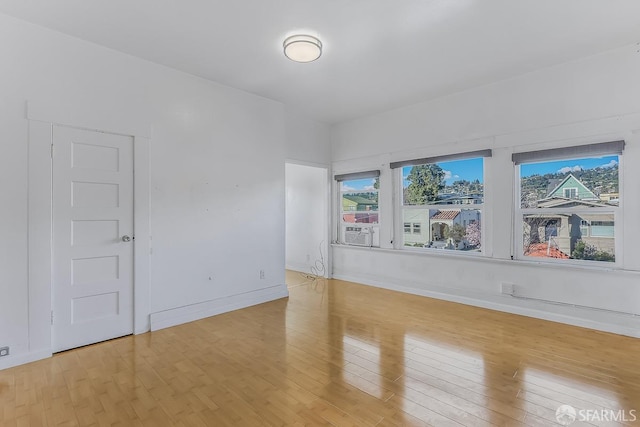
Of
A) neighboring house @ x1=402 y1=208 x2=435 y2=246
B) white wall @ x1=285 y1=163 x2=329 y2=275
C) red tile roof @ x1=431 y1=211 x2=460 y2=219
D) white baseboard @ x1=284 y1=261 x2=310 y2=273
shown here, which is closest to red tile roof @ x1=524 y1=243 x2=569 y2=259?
red tile roof @ x1=431 y1=211 x2=460 y2=219

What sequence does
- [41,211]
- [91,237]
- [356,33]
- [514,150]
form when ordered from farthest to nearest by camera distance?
1. [514,150]
2. [91,237]
3. [356,33]
4. [41,211]

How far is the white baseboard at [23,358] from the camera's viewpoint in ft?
8.51

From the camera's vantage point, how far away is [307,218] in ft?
21.5

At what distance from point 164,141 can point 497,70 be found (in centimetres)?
403

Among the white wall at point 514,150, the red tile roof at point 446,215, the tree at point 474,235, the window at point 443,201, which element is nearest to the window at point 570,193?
the white wall at point 514,150

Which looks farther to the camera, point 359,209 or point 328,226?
point 328,226

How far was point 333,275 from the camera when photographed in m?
6.04

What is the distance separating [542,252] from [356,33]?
336 centimetres

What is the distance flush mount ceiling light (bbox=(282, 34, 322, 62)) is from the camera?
294 cm

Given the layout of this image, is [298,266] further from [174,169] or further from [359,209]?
[174,169]

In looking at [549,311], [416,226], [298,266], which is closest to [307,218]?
[298,266]

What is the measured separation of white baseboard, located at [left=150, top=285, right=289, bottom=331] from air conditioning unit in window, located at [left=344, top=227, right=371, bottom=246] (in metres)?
1.64

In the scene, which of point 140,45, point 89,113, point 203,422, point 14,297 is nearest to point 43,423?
point 203,422

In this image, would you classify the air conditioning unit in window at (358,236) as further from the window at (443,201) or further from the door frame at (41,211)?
the door frame at (41,211)
